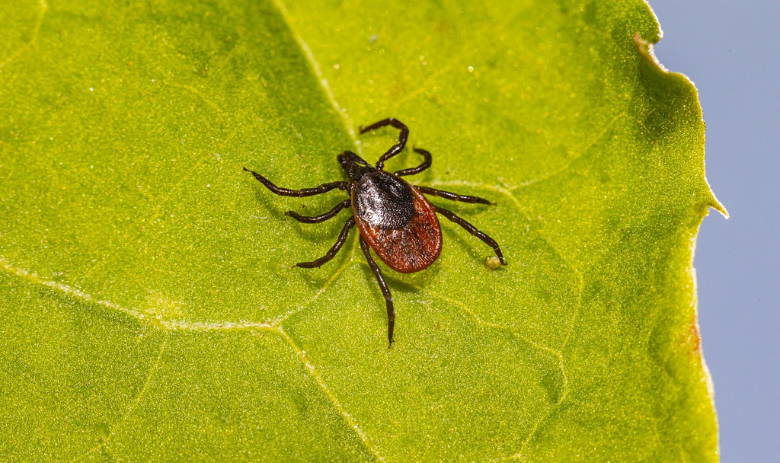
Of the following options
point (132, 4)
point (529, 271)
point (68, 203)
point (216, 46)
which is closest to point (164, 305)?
point (68, 203)

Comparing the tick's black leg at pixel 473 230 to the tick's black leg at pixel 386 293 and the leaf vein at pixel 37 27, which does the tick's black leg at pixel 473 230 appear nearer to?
the tick's black leg at pixel 386 293

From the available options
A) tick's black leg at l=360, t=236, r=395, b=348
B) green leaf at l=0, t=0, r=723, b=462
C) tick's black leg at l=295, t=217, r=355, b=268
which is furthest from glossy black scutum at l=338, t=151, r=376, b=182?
tick's black leg at l=360, t=236, r=395, b=348

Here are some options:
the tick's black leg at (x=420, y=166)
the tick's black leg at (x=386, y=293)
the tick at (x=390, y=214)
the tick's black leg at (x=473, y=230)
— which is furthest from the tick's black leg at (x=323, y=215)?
the tick's black leg at (x=473, y=230)

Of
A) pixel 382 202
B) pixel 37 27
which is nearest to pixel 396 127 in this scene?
pixel 382 202

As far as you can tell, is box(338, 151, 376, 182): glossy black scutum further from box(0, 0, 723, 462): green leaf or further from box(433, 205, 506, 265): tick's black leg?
box(433, 205, 506, 265): tick's black leg

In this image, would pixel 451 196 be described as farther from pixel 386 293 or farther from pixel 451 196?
pixel 386 293

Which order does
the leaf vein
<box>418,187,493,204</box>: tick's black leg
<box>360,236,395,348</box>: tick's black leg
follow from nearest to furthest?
the leaf vein → <box>360,236,395,348</box>: tick's black leg → <box>418,187,493,204</box>: tick's black leg
